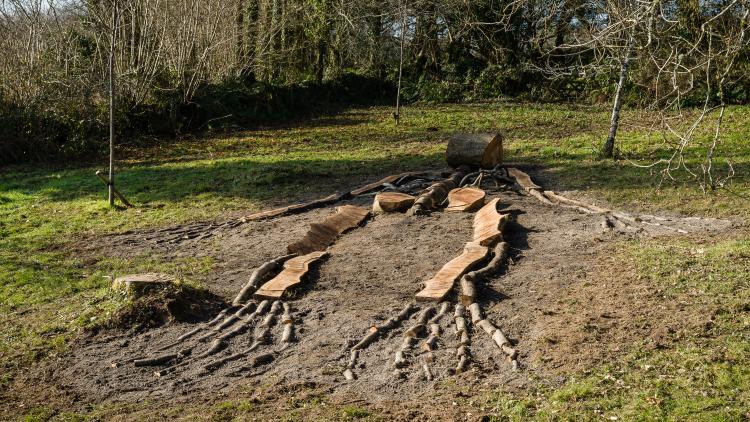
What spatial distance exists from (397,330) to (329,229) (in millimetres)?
3171

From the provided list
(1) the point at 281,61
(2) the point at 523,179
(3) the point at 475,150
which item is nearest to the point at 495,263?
(2) the point at 523,179

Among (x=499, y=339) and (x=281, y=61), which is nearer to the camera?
(x=499, y=339)

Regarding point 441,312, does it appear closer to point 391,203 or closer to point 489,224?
point 489,224

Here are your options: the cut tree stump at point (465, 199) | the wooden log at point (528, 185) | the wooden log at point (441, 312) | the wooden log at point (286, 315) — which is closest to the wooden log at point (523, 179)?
the wooden log at point (528, 185)

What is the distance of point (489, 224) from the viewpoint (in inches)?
339

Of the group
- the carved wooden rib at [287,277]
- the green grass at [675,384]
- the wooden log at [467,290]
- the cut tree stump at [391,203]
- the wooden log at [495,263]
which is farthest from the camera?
the cut tree stump at [391,203]

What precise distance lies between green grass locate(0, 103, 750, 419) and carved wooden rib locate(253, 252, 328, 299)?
0.97 metres

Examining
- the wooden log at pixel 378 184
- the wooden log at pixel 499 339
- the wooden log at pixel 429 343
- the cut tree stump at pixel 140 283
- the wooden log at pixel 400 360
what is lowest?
the wooden log at pixel 400 360

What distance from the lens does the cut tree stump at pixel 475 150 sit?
12.2m

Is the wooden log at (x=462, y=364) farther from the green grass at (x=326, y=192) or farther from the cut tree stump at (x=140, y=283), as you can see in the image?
the cut tree stump at (x=140, y=283)

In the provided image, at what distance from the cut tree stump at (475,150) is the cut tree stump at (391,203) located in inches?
98.9

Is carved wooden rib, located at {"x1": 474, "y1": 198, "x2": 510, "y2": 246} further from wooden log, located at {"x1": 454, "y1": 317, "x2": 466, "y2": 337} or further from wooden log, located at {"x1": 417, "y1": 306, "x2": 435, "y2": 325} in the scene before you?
wooden log, located at {"x1": 454, "y1": 317, "x2": 466, "y2": 337}

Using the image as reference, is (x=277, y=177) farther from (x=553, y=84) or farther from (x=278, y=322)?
(x=553, y=84)

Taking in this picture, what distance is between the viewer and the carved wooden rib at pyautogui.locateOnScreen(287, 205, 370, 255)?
328 inches
